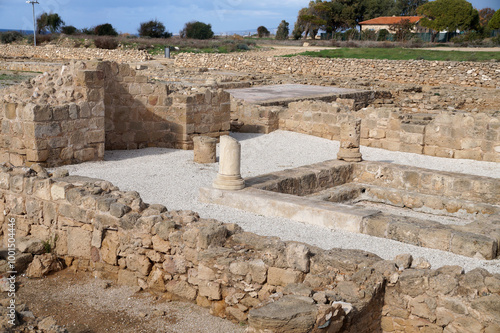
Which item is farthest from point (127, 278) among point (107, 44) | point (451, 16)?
point (451, 16)

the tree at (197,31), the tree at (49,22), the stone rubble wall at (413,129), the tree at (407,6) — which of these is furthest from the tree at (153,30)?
the stone rubble wall at (413,129)

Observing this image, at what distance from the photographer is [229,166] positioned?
352 inches

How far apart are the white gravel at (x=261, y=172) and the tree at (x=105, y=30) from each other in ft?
163

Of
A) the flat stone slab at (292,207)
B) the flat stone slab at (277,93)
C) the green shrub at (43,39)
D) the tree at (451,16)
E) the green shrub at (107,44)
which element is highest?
the tree at (451,16)

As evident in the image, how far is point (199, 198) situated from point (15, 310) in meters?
4.38

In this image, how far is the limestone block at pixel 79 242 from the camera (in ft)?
24.7

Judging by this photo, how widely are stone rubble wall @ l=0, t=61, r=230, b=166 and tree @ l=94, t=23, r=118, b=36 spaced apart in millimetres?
50359

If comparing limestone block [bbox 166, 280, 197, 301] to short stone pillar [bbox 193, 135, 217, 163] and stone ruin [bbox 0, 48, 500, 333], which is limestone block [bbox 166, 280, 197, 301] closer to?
stone ruin [bbox 0, 48, 500, 333]

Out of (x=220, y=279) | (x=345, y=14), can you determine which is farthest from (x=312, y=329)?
(x=345, y=14)

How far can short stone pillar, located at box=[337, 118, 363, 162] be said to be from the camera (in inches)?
442

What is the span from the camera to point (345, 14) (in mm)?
65688

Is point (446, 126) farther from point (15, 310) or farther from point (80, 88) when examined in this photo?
point (15, 310)

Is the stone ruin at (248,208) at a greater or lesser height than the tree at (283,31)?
lesser

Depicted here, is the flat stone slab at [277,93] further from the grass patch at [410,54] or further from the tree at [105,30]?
the tree at [105,30]
